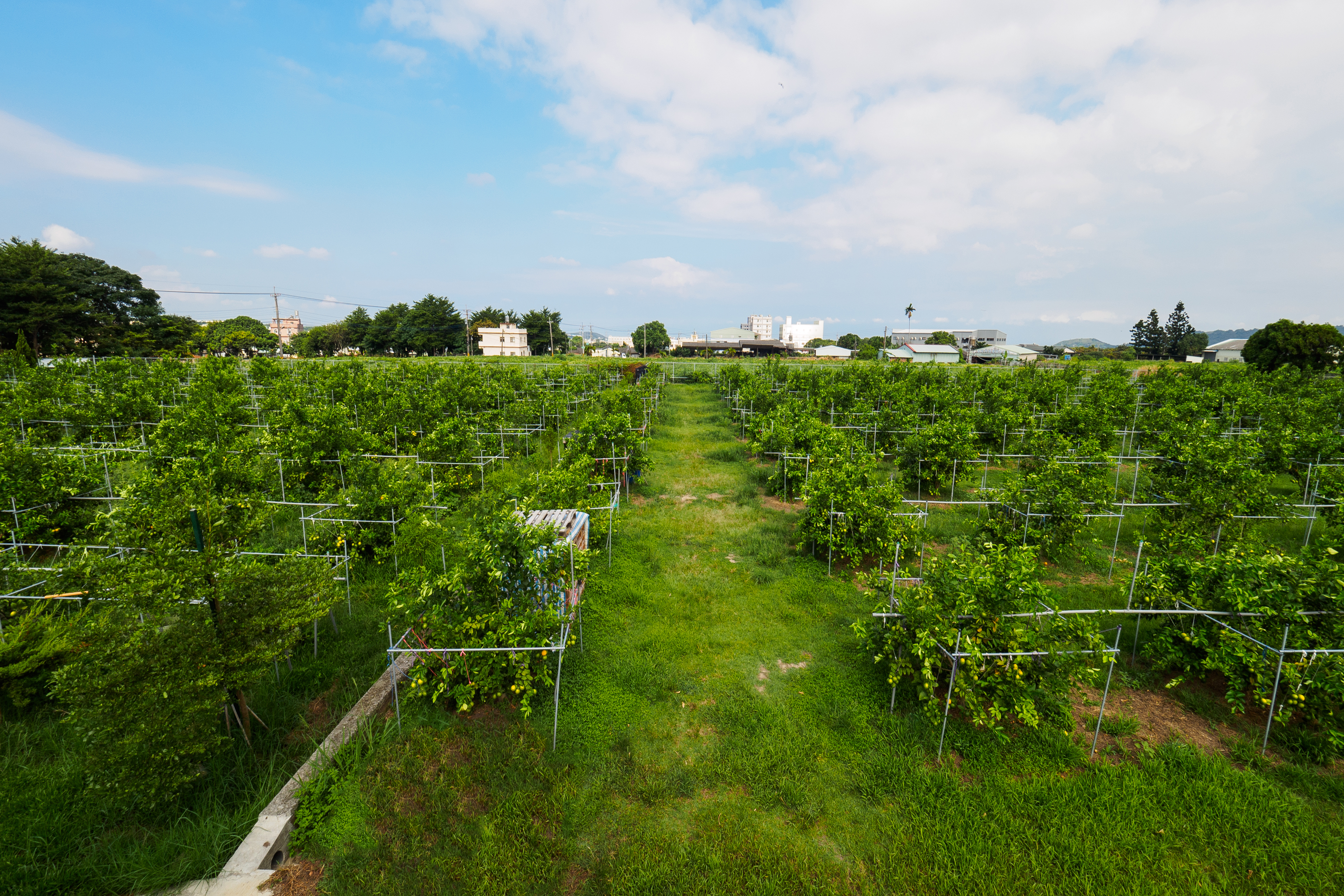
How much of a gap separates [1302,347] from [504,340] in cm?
9475

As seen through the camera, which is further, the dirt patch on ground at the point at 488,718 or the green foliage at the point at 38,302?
the green foliage at the point at 38,302

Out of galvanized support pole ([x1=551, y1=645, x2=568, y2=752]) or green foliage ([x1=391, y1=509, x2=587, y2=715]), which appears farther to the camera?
green foliage ([x1=391, y1=509, x2=587, y2=715])

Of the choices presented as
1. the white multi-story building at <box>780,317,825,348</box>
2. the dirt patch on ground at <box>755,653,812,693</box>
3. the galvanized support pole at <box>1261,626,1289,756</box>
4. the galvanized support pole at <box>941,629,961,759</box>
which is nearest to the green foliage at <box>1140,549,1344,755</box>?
the galvanized support pole at <box>1261,626,1289,756</box>

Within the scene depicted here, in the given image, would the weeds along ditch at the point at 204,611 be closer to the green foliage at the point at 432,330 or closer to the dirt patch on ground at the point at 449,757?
the dirt patch on ground at the point at 449,757

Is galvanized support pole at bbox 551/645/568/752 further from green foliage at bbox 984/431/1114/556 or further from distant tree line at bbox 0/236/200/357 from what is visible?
distant tree line at bbox 0/236/200/357

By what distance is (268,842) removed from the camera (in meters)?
5.03

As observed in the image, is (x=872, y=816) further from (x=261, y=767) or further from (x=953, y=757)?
(x=261, y=767)

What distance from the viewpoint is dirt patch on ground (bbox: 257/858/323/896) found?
473 centimetres

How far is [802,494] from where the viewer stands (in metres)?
12.5

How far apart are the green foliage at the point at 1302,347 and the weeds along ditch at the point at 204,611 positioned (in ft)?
195

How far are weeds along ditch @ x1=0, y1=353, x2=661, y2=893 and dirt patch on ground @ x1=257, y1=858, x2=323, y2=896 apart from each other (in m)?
0.59

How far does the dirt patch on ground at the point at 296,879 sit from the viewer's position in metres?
4.73

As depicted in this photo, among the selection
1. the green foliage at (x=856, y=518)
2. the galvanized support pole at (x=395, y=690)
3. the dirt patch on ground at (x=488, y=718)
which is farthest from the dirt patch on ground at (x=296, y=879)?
the green foliage at (x=856, y=518)

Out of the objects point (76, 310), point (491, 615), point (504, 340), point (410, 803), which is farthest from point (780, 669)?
point (504, 340)
